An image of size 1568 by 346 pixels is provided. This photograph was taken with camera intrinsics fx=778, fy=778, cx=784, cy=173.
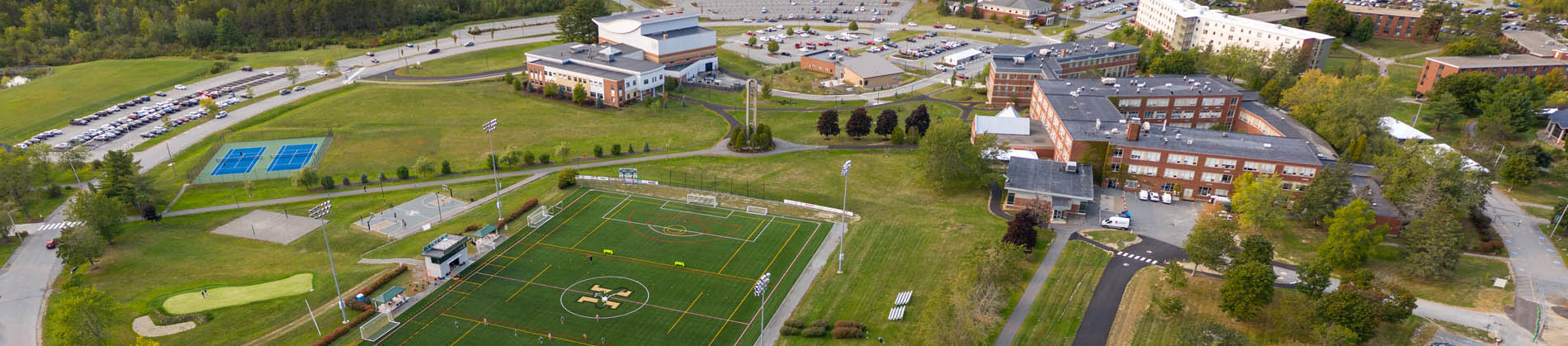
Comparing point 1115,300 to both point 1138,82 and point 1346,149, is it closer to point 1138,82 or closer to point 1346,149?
point 1346,149

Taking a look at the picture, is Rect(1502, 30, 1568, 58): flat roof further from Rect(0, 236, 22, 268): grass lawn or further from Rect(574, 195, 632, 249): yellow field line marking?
Rect(0, 236, 22, 268): grass lawn

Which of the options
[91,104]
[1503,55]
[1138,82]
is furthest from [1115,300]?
[91,104]

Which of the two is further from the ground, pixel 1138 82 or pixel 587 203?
pixel 1138 82

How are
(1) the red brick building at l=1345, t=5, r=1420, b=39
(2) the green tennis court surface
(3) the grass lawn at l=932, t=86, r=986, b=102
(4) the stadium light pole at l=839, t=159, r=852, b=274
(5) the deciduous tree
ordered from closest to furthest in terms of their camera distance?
1. (2) the green tennis court surface
2. (5) the deciduous tree
3. (4) the stadium light pole at l=839, t=159, r=852, b=274
4. (3) the grass lawn at l=932, t=86, r=986, b=102
5. (1) the red brick building at l=1345, t=5, r=1420, b=39

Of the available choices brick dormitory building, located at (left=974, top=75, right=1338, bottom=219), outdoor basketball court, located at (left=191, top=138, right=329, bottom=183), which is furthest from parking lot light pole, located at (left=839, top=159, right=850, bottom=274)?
outdoor basketball court, located at (left=191, top=138, right=329, bottom=183)

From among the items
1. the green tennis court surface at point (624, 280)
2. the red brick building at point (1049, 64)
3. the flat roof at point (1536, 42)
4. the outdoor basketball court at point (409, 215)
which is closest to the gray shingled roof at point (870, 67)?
the red brick building at point (1049, 64)

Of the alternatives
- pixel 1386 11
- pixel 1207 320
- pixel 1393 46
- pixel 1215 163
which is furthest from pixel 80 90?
pixel 1386 11

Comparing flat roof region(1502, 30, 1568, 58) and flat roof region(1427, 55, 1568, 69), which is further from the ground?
flat roof region(1502, 30, 1568, 58)

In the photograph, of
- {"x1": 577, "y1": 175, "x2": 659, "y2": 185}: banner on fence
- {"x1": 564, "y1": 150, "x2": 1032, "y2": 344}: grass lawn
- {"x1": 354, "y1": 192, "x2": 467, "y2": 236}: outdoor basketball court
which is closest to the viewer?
{"x1": 564, "y1": 150, "x2": 1032, "y2": 344}: grass lawn
